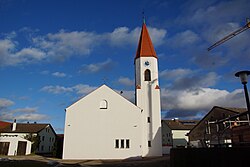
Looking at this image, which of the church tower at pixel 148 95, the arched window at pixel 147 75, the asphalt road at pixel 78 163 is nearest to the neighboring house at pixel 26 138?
the asphalt road at pixel 78 163

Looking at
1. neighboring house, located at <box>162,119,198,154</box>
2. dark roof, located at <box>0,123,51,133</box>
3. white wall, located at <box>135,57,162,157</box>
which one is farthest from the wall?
neighboring house, located at <box>162,119,198,154</box>

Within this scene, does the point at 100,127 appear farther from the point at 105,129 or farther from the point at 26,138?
the point at 26,138

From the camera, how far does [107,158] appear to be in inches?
1056

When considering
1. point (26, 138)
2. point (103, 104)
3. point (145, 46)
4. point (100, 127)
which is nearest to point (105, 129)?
point (100, 127)

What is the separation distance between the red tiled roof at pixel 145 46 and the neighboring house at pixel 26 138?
2468cm

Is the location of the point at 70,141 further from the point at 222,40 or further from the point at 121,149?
the point at 222,40

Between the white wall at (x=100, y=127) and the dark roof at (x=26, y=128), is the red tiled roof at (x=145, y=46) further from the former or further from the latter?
the dark roof at (x=26, y=128)

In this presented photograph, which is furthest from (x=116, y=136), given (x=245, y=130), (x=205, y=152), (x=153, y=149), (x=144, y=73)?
(x=205, y=152)

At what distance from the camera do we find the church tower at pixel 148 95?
31.0m

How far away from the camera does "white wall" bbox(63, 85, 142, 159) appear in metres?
26.9

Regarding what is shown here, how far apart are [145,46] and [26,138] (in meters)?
27.8

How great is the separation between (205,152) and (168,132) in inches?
1831

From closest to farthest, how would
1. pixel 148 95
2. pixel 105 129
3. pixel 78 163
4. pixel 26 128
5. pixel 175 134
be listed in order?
1. pixel 78 163
2. pixel 105 129
3. pixel 148 95
4. pixel 26 128
5. pixel 175 134

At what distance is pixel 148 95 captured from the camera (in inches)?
1305
